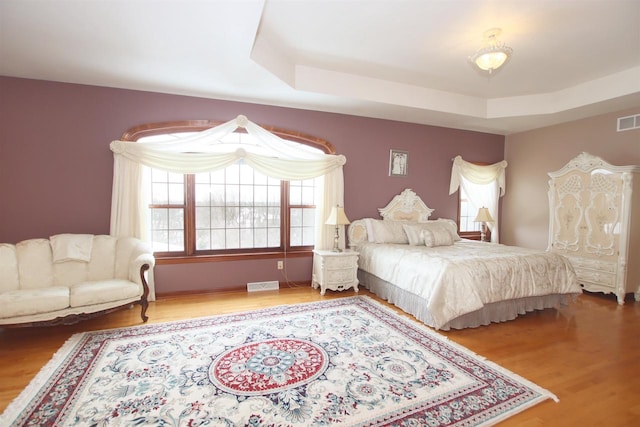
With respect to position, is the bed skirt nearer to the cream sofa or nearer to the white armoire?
the white armoire

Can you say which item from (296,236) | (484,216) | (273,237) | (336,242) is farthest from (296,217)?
(484,216)

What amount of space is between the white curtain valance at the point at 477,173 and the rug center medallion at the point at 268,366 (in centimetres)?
414

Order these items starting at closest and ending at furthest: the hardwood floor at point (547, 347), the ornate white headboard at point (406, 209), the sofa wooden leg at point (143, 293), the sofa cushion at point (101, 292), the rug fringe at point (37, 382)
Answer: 1. the rug fringe at point (37, 382)
2. the hardwood floor at point (547, 347)
3. the sofa cushion at point (101, 292)
4. the sofa wooden leg at point (143, 293)
5. the ornate white headboard at point (406, 209)

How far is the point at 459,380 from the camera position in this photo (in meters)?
2.16

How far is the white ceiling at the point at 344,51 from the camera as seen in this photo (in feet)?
7.85

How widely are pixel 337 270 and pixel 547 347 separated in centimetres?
232

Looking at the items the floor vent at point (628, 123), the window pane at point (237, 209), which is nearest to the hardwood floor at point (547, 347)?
the window pane at point (237, 209)

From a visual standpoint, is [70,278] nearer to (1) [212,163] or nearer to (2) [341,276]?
(1) [212,163]

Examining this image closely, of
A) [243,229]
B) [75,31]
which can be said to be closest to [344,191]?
[243,229]

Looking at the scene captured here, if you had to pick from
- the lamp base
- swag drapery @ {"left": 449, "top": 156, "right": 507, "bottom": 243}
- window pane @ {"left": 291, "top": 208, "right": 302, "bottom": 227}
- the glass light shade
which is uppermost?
the glass light shade

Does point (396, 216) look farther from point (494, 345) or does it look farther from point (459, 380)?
point (459, 380)

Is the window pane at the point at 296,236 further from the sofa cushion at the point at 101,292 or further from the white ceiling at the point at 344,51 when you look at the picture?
the sofa cushion at the point at 101,292

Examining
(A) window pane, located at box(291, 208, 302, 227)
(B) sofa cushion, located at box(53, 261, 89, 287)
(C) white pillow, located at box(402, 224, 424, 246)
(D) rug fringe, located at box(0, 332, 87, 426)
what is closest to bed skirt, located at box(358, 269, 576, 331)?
(C) white pillow, located at box(402, 224, 424, 246)

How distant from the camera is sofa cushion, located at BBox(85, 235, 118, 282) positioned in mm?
3277
